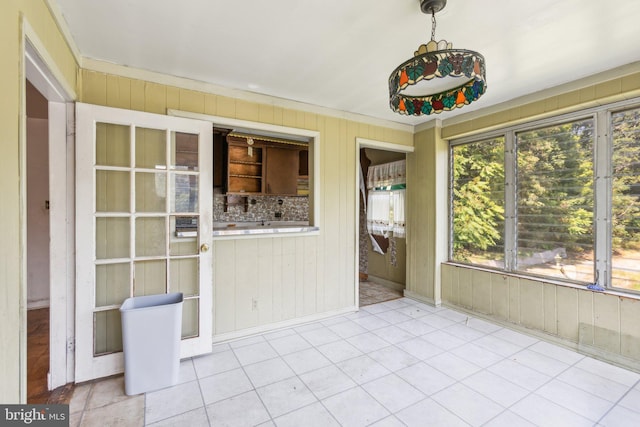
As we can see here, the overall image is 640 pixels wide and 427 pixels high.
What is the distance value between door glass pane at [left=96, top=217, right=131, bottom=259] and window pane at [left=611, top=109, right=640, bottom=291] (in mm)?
4067

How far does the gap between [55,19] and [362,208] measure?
452 cm

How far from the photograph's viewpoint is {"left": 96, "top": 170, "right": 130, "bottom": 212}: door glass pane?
223 cm

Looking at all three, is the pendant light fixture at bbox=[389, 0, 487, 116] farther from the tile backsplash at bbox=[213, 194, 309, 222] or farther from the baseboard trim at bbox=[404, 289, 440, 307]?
the tile backsplash at bbox=[213, 194, 309, 222]

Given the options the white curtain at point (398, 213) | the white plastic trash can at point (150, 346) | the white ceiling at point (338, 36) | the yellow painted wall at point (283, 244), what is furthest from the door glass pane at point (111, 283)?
the white curtain at point (398, 213)

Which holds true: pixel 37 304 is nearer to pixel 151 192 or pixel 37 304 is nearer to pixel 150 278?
pixel 150 278

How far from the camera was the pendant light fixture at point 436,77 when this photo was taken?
140 cm

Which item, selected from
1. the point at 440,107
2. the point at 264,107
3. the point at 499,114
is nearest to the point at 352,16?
the point at 440,107

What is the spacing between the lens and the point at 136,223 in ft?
7.71

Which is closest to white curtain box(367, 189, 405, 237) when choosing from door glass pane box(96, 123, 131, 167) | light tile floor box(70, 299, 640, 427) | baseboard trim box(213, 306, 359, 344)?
baseboard trim box(213, 306, 359, 344)

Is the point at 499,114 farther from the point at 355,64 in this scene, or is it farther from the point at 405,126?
the point at 355,64

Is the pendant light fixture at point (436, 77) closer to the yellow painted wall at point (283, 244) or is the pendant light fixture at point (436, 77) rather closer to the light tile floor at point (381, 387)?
the yellow painted wall at point (283, 244)

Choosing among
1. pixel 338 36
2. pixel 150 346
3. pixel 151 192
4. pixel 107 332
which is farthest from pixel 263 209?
pixel 338 36

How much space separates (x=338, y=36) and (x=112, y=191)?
6.78 feet

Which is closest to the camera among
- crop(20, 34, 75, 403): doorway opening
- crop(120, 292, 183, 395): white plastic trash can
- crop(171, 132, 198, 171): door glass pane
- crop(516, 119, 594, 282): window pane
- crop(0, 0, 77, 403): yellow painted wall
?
crop(0, 0, 77, 403): yellow painted wall
